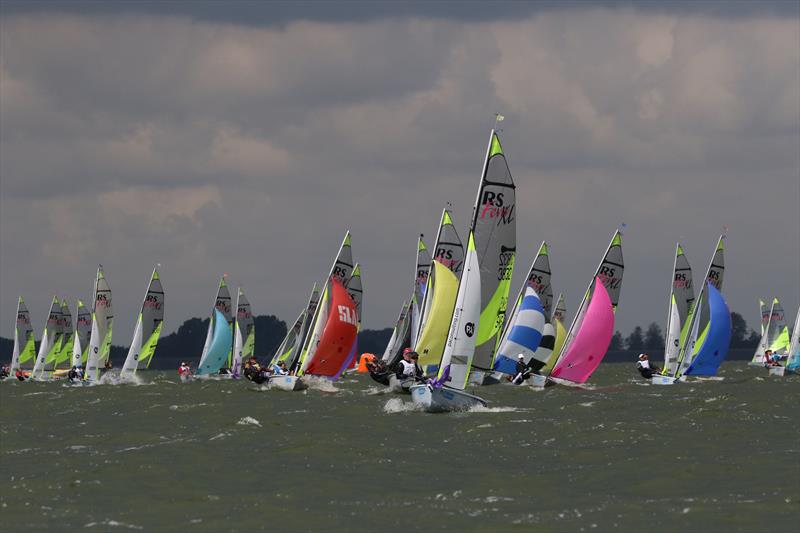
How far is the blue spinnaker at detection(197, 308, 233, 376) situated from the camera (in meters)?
79.7

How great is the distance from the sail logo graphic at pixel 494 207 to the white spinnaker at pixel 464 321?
1014 mm

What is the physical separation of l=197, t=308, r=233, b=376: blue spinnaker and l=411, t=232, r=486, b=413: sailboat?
44033 mm

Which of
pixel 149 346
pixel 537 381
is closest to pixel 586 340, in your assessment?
pixel 537 381

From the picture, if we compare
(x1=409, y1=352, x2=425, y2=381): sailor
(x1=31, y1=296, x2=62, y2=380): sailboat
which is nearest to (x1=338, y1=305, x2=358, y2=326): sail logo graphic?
(x1=409, y1=352, x2=425, y2=381): sailor

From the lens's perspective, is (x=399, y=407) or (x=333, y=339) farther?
(x=333, y=339)

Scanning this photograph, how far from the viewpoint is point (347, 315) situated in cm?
5444

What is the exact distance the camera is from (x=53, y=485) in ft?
80.2

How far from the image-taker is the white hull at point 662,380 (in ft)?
178

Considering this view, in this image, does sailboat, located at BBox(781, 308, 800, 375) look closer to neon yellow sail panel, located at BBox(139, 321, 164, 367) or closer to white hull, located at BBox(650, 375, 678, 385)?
white hull, located at BBox(650, 375, 678, 385)

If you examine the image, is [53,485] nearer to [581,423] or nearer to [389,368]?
[581,423]

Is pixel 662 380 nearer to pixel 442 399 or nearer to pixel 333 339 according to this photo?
pixel 333 339

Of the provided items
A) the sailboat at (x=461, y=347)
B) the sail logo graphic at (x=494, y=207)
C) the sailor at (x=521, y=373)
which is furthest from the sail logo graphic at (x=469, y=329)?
the sailor at (x=521, y=373)

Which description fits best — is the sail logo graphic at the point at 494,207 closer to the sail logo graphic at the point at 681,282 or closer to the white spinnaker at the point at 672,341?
the white spinnaker at the point at 672,341

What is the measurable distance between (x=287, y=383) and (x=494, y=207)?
1879 cm
